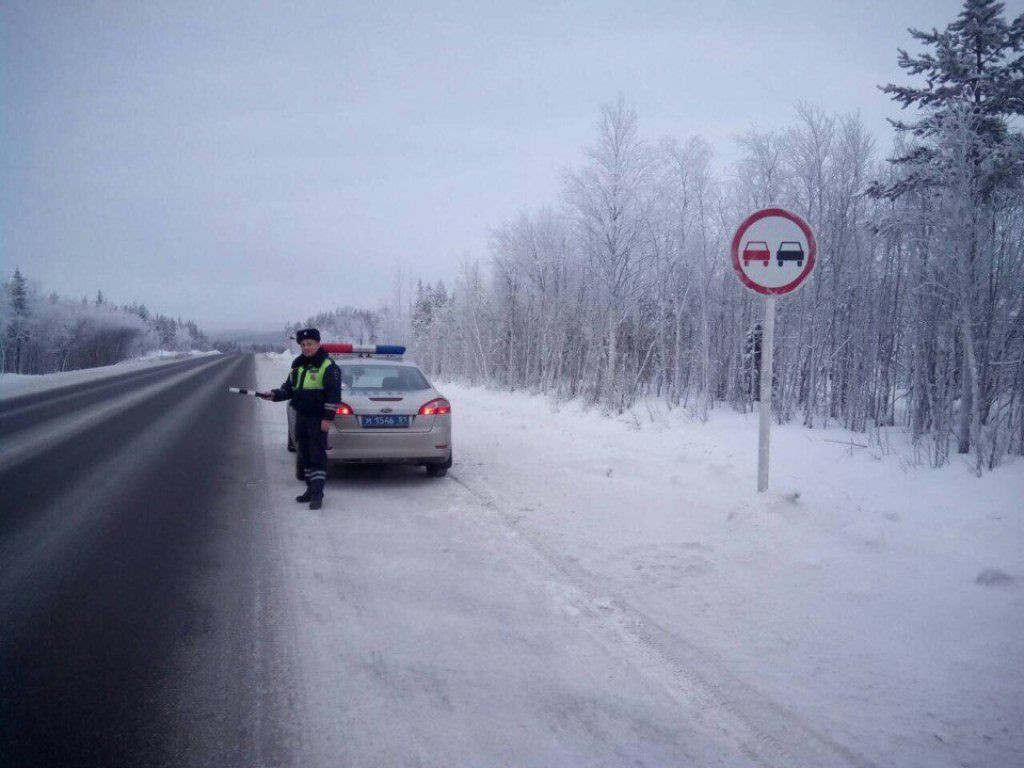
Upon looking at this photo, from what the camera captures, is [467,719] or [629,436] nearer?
[467,719]

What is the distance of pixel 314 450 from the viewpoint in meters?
6.68

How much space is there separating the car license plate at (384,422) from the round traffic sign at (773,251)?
4.30 metres

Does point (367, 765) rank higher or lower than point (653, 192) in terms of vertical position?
lower

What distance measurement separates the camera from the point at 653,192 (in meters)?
19.4

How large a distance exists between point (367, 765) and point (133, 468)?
7792mm

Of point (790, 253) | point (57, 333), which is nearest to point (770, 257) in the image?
point (790, 253)

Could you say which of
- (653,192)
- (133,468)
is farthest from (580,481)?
(653,192)

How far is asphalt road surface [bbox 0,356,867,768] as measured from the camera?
2566 millimetres

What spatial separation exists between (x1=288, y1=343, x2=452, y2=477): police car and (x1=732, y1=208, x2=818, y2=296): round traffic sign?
12.6ft

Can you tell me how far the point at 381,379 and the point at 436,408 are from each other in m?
0.96

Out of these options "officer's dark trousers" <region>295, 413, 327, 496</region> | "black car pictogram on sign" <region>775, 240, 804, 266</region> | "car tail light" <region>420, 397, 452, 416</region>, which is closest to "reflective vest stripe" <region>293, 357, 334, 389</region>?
"officer's dark trousers" <region>295, 413, 327, 496</region>

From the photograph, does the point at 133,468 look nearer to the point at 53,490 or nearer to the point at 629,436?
the point at 53,490

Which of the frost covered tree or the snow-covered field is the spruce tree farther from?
the snow-covered field

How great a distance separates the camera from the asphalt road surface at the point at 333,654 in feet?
8.42
